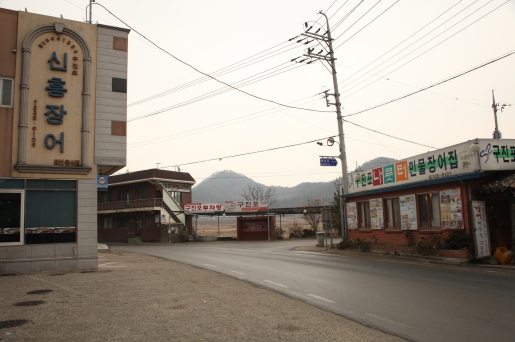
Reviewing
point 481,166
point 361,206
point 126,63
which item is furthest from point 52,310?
point 361,206

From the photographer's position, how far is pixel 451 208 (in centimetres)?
1819

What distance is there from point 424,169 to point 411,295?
12052 mm

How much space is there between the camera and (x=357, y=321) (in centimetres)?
738

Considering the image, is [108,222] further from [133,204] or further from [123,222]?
[133,204]

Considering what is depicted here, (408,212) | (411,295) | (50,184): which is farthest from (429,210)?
(50,184)

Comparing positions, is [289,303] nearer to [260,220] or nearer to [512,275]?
[512,275]

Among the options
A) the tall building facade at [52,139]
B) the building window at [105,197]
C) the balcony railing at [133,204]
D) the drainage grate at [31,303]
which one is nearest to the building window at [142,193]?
the balcony railing at [133,204]

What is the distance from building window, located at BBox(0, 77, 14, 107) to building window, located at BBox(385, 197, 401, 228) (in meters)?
18.3

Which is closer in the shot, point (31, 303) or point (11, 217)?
point (31, 303)

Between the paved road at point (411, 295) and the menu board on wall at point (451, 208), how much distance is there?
334 centimetres

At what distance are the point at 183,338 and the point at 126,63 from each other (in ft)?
41.7

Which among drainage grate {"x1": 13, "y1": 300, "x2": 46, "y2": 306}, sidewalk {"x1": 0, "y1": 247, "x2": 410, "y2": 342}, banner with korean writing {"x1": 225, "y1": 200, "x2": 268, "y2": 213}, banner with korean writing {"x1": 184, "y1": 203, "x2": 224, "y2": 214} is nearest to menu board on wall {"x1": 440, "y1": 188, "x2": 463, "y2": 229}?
sidewalk {"x1": 0, "y1": 247, "x2": 410, "y2": 342}

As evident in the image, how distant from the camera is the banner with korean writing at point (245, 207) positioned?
4547cm

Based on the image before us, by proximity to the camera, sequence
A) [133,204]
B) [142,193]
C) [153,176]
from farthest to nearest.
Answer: [142,193] → [133,204] → [153,176]
